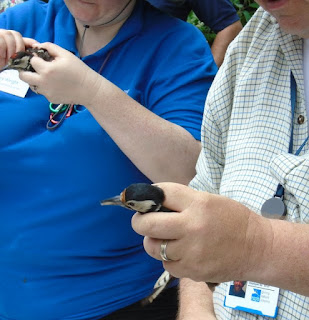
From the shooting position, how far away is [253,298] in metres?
1.11

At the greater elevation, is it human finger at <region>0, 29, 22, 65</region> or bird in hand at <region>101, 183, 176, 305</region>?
bird in hand at <region>101, 183, 176, 305</region>

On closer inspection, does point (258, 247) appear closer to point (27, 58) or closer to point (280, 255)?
point (280, 255)

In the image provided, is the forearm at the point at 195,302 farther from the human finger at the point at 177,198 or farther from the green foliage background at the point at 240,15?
the green foliage background at the point at 240,15

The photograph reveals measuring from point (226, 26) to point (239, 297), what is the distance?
1810 mm

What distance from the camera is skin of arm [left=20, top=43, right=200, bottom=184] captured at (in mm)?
1406

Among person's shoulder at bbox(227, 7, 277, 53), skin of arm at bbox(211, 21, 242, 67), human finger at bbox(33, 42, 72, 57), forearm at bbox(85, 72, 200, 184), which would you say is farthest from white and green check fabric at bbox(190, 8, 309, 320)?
skin of arm at bbox(211, 21, 242, 67)

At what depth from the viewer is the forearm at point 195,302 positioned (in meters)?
1.22

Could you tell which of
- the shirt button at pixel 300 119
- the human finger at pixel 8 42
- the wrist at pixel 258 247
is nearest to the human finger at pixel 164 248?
the wrist at pixel 258 247

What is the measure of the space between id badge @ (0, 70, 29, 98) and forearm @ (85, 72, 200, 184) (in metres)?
0.27

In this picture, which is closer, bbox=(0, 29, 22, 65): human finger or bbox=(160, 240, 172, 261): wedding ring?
bbox=(160, 240, 172, 261): wedding ring

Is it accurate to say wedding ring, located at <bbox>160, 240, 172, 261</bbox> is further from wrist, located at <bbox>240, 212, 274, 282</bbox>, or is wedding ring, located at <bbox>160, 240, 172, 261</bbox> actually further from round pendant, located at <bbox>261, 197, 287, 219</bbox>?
round pendant, located at <bbox>261, 197, 287, 219</bbox>

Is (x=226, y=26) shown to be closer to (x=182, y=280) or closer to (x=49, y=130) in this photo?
(x=49, y=130)

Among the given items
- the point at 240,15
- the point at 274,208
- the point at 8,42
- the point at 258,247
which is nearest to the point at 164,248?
the point at 258,247

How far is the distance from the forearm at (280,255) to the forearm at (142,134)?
590 millimetres
